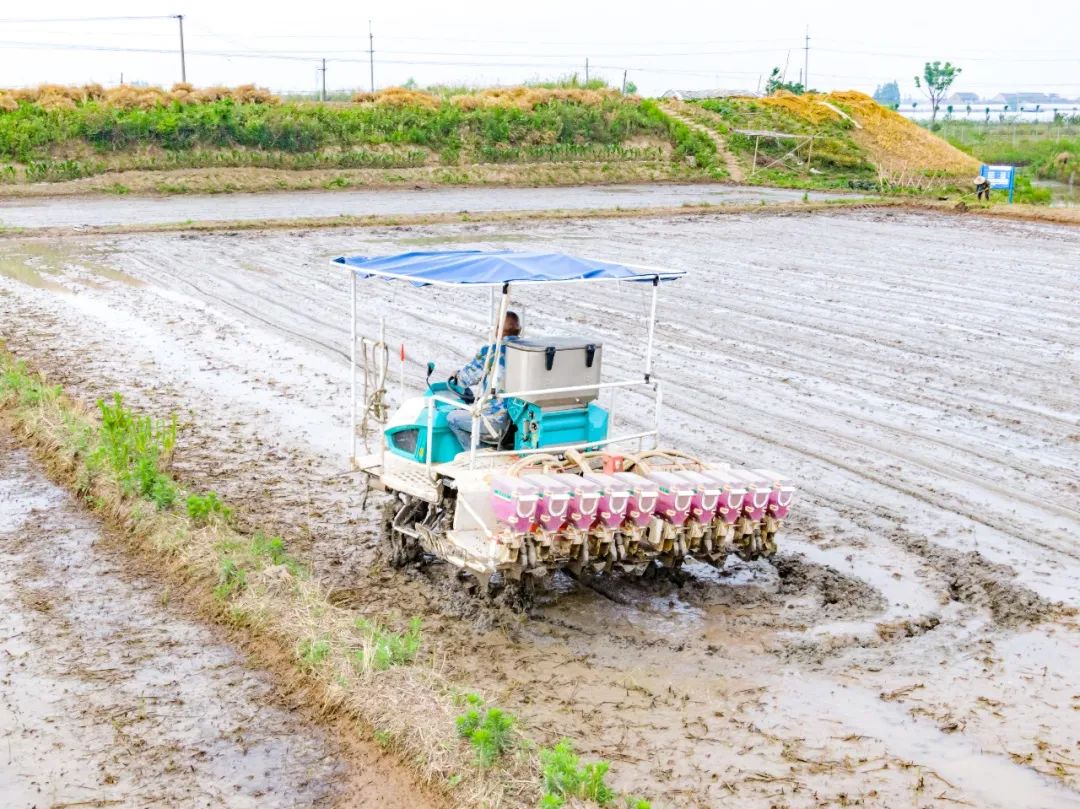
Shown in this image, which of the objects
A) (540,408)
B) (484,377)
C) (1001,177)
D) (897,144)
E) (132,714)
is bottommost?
(132,714)

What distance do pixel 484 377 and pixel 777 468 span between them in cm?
406

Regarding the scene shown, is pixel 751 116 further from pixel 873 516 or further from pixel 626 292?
pixel 873 516

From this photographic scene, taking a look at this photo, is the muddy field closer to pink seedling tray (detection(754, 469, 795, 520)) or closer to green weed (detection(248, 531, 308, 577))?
green weed (detection(248, 531, 308, 577))

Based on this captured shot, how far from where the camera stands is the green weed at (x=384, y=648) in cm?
718

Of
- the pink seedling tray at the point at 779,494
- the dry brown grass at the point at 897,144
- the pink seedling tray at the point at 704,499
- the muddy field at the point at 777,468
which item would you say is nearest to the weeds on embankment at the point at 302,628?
the muddy field at the point at 777,468

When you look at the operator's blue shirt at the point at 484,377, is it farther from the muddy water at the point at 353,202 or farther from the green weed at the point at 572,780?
the muddy water at the point at 353,202

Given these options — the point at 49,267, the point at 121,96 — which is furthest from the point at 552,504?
the point at 121,96

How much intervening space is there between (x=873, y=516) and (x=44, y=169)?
3327 cm

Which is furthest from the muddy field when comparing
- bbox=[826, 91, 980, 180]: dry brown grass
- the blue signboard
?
bbox=[826, 91, 980, 180]: dry brown grass

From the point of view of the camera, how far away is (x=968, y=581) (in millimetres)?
8977

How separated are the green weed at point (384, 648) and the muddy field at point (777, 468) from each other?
0.98ft

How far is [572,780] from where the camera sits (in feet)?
19.1

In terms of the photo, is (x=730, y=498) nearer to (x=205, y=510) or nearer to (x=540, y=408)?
(x=540, y=408)

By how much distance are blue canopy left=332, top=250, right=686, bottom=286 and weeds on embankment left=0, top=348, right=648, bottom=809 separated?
217cm
